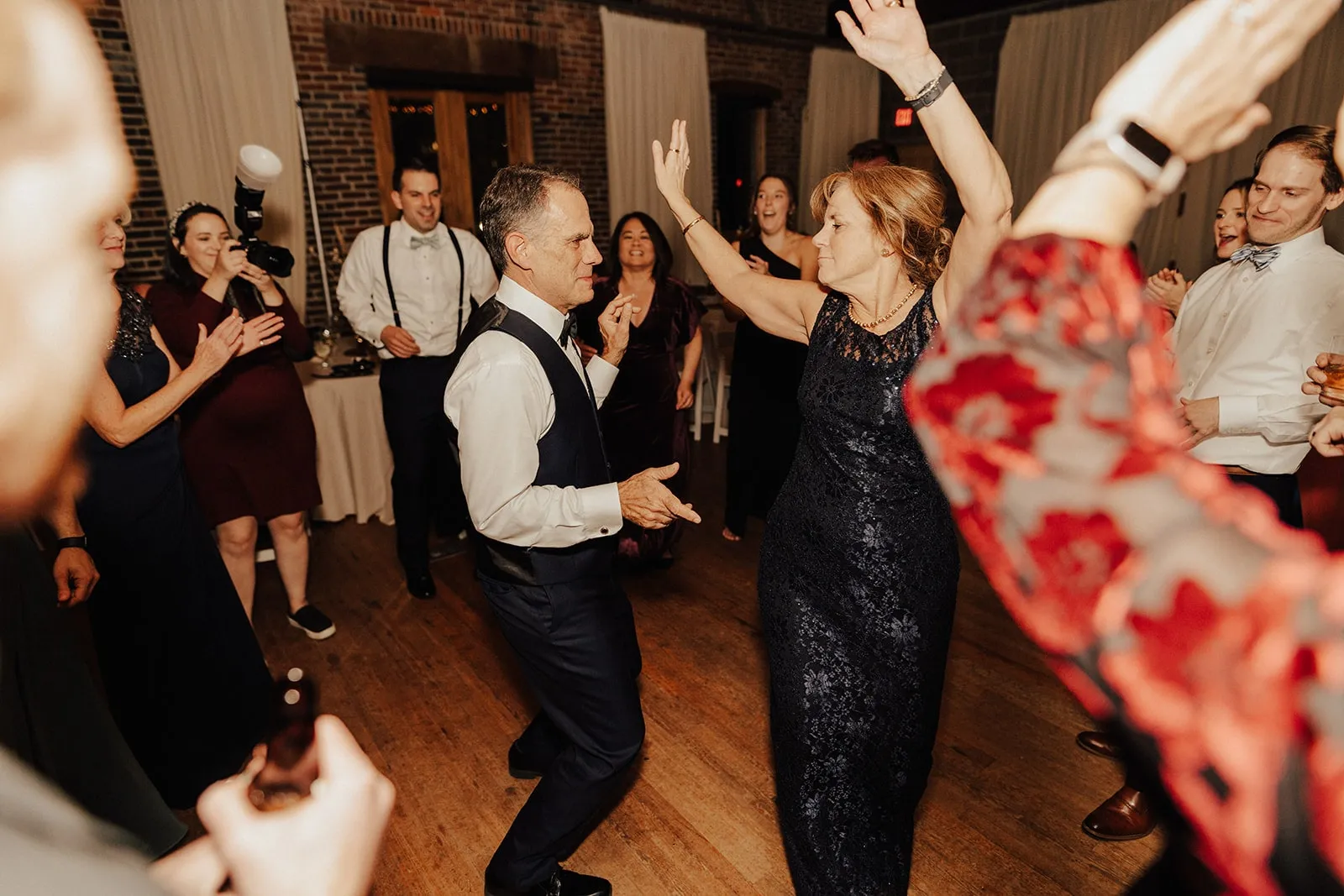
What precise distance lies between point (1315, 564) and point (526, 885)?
1.79 m

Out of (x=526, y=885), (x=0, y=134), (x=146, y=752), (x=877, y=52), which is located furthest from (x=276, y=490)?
(x=0, y=134)

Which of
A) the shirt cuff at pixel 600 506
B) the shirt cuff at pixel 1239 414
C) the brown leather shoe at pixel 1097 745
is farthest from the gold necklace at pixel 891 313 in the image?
the brown leather shoe at pixel 1097 745

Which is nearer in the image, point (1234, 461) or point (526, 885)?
point (526, 885)

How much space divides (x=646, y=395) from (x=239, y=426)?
62.9 inches

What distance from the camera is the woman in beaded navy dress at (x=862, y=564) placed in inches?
61.1

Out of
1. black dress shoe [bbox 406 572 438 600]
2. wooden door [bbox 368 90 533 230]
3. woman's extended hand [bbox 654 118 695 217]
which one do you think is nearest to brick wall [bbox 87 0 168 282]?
wooden door [bbox 368 90 533 230]

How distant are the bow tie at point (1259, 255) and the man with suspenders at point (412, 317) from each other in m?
2.91

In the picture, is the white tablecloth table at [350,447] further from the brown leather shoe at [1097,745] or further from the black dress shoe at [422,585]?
the brown leather shoe at [1097,745]

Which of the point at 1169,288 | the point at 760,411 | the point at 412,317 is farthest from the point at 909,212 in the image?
the point at 412,317

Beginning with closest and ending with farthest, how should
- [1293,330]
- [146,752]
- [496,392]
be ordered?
[496,392] < [1293,330] < [146,752]

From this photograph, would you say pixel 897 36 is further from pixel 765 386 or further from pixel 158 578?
pixel 765 386

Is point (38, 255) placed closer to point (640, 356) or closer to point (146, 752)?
point (146, 752)

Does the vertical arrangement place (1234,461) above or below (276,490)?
above

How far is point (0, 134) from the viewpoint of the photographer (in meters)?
0.35
